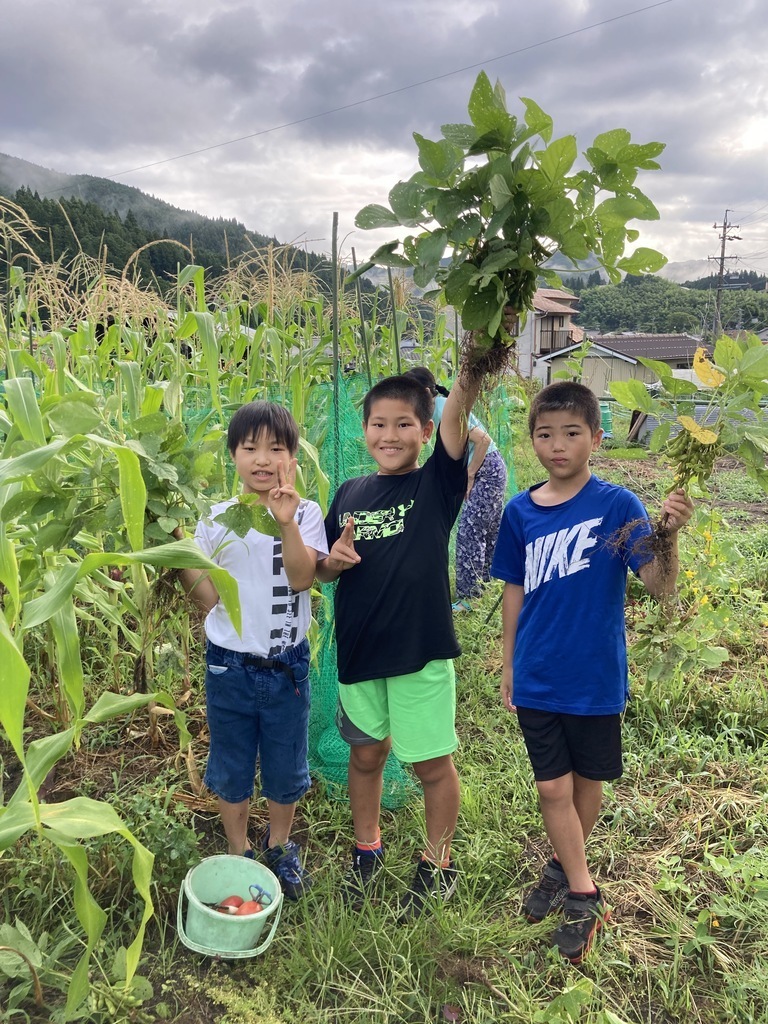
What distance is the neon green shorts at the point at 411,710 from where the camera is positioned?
5.99ft

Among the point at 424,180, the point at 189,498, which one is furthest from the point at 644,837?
the point at 424,180

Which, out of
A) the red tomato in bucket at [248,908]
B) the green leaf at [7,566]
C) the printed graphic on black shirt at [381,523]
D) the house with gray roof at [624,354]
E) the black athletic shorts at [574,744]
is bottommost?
the red tomato in bucket at [248,908]

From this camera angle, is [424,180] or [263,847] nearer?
[424,180]

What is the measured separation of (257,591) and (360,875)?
2.99ft

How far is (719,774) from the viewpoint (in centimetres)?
253

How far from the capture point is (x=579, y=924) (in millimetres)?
1780

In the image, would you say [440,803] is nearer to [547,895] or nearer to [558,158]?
[547,895]

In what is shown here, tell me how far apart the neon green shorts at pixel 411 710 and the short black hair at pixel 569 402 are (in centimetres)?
74

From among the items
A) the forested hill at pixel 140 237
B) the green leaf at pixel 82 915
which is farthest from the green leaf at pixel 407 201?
the forested hill at pixel 140 237

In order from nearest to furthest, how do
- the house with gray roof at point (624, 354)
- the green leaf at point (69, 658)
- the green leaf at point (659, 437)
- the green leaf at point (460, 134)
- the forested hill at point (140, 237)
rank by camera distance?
the green leaf at point (460, 134) < the green leaf at point (69, 658) < the green leaf at point (659, 437) < the forested hill at point (140, 237) < the house with gray roof at point (624, 354)

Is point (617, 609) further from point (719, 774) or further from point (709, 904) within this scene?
point (719, 774)

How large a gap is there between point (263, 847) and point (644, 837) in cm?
125

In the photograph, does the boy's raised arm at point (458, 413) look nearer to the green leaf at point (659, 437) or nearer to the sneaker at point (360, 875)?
the green leaf at point (659, 437)

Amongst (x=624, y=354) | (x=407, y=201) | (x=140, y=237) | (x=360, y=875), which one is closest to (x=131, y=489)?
(x=407, y=201)
